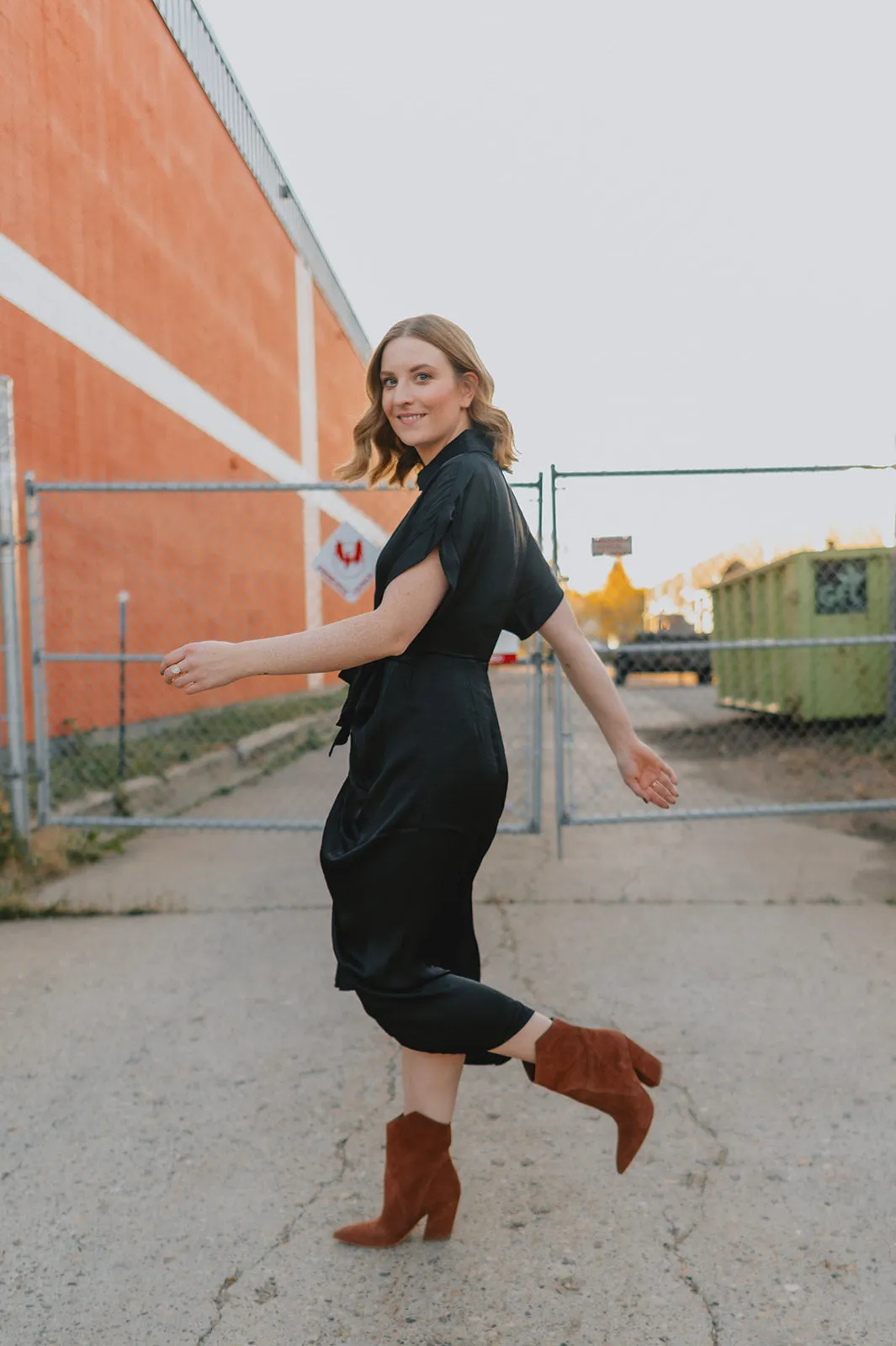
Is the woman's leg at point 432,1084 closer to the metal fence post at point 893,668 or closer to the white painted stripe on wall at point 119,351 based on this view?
the white painted stripe on wall at point 119,351

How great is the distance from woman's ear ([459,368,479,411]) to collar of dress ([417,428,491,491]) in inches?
3.0

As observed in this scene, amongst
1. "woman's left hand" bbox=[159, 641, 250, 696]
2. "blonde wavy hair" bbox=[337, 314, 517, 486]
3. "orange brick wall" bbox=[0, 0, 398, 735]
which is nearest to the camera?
"woman's left hand" bbox=[159, 641, 250, 696]

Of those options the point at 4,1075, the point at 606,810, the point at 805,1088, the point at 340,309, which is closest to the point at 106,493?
the point at 606,810

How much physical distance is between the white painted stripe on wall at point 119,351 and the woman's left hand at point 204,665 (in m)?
4.85

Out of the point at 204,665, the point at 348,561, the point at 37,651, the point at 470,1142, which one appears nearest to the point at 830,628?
the point at 348,561

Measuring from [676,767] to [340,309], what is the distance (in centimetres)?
1648

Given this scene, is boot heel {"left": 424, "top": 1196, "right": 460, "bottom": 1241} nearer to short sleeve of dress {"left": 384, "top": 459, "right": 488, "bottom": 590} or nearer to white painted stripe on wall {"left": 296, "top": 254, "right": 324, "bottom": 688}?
short sleeve of dress {"left": 384, "top": 459, "right": 488, "bottom": 590}

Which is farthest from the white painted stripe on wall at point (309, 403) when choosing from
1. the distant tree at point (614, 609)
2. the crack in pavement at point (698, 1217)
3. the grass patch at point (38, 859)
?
the crack in pavement at point (698, 1217)

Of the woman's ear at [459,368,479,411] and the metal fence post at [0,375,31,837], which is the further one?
the metal fence post at [0,375,31,837]

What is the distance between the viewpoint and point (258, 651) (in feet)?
6.42

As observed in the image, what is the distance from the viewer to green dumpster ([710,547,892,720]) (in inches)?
384

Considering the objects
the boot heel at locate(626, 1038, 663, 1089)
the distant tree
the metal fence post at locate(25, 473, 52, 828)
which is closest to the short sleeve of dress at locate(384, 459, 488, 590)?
the boot heel at locate(626, 1038, 663, 1089)

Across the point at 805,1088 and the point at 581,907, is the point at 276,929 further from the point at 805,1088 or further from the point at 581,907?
the point at 805,1088

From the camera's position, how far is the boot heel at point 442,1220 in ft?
7.84
